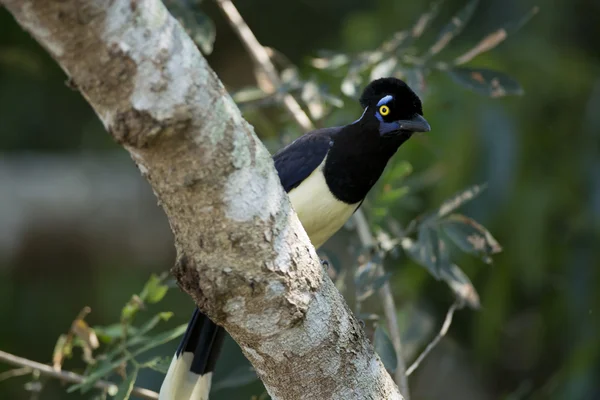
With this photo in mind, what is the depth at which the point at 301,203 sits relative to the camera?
2514mm

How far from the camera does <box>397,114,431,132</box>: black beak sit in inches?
90.5

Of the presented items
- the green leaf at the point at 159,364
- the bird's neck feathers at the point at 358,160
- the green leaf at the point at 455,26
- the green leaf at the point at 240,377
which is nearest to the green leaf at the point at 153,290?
the green leaf at the point at 159,364

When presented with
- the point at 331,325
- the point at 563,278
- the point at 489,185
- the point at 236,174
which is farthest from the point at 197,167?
the point at 563,278

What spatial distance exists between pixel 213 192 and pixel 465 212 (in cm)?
224

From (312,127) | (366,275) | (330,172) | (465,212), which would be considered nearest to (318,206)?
(330,172)

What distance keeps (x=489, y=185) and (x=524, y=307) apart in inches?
35.4

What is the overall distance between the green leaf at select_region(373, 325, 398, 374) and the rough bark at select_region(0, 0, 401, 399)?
0.39 metres

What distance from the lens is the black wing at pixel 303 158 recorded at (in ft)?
8.44

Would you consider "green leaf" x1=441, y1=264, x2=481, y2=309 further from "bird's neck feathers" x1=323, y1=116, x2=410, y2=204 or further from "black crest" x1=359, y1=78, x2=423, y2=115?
"black crest" x1=359, y1=78, x2=423, y2=115

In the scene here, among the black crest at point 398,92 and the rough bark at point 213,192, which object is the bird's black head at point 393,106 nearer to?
the black crest at point 398,92

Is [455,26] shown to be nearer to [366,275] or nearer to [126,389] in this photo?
[366,275]

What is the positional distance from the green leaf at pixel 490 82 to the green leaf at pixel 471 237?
0.40 m

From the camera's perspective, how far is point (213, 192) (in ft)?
4.60

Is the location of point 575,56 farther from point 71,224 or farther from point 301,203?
point 71,224
